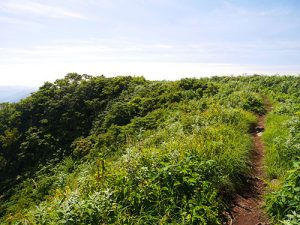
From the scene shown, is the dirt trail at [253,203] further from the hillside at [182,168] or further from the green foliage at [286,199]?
the green foliage at [286,199]

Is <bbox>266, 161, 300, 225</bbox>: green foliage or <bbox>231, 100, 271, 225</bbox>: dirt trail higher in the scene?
<bbox>266, 161, 300, 225</bbox>: green foliage

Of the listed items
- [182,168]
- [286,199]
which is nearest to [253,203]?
[286,199]

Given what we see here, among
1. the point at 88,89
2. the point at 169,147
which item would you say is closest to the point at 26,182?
the point at 88,89

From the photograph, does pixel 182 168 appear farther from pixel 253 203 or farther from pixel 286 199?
pixel 286 199

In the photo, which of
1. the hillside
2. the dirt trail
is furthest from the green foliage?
the dirt trail

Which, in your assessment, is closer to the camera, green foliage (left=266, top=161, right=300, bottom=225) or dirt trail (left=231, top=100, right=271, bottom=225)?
green foliage (left=266, top=161, right=300, bottom=225)

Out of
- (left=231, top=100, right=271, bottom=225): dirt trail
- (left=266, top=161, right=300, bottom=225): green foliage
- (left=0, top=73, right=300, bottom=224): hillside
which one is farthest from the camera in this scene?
(left=231, top=100, right=271, bottom=225): dirt trail

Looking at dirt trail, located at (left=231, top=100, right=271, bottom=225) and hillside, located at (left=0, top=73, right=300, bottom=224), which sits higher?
hillside, located at (left=0, top=73, right=300, bottom=224)

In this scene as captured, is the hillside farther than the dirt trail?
No

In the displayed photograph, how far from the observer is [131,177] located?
17.5 ft

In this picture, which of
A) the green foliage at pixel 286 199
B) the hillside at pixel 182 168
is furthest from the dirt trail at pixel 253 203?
the green foliage at pixel 286 199

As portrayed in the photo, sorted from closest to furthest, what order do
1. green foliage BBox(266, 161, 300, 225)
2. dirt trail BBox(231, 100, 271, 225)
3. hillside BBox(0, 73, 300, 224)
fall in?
green foliage BBox(266, 161, 300, 225) < hillside BBox(0, 73, 300, 224) < dirt trail BBox(231, 100, 271, 225)

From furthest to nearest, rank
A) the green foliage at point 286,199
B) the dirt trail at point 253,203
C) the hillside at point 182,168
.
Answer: the dirt trail at point 253,203, the hillside at point 182,168, the green foliage at point 286,199

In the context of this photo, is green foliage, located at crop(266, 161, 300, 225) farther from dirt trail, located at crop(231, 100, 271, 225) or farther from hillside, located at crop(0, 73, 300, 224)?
dirt trail, located at crop(231, 100, 271, 225)
